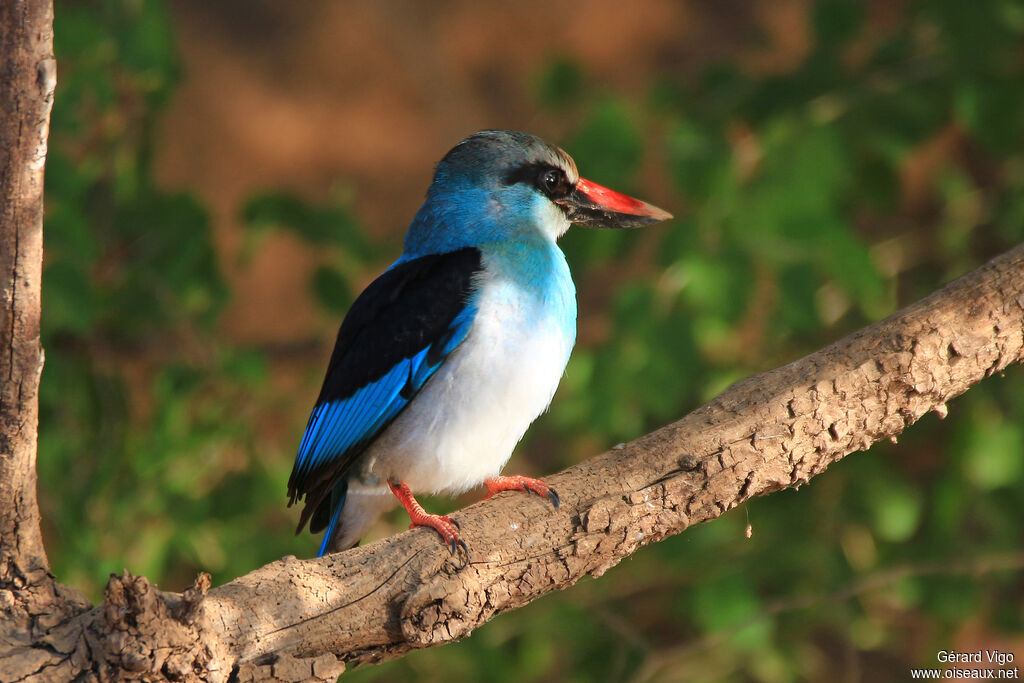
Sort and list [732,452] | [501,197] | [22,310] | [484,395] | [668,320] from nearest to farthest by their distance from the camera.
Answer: [22,310]
[732,452]
[484,395]
[501,197]
[668,320]

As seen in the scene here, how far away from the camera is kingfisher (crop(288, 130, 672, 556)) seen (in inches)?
91.4

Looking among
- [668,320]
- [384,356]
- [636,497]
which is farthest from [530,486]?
[668,320]

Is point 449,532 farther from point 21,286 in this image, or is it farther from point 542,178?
point 542,178

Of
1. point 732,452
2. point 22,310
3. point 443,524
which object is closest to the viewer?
point 22,310

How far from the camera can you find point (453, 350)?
233 cm

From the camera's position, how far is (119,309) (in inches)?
132

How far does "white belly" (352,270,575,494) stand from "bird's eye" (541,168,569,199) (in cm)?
38

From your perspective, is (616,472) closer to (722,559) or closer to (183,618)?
(183,618)

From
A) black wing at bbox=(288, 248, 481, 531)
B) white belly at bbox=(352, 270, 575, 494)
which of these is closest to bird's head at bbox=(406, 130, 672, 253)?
black wing at bbox=(288, 248, 481, 531)

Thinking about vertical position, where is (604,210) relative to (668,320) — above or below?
above

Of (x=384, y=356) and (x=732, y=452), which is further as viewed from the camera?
(x=384, y=356)

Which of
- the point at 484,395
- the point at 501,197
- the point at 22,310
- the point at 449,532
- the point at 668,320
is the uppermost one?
the point at 501,197

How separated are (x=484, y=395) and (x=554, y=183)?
65cm

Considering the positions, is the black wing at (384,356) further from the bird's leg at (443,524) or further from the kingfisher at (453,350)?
the bird's leg at (443,524)
